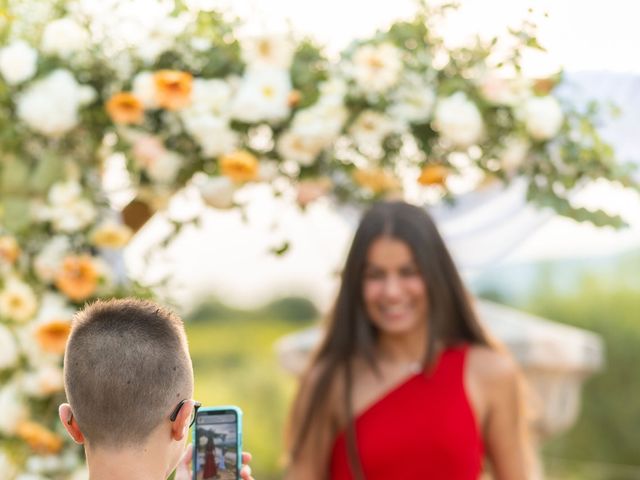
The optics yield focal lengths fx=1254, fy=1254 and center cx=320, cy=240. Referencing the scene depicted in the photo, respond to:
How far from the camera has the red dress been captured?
11.6 feet

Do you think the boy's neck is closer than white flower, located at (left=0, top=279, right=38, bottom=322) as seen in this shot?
Yes

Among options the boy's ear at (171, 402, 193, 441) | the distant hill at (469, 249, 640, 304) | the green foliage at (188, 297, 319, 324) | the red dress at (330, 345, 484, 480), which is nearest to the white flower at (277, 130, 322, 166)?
the red dress at (330, 345, 484, 480)

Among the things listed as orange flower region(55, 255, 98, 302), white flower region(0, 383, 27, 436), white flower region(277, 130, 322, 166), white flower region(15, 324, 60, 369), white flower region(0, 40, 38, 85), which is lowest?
white flower region(0, 383, 27, 436)

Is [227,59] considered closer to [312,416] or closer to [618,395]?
[312,416]

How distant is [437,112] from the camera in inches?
135

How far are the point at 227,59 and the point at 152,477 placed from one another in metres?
1.86

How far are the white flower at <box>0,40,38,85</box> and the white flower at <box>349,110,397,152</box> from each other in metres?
0.90

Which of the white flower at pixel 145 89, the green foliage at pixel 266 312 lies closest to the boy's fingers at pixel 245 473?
the white flower at pixel 145 89

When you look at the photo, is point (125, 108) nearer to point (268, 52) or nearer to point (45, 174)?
point (45, 174)

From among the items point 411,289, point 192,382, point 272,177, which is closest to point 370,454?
point 411,289

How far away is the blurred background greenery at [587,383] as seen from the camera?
47.9 feet

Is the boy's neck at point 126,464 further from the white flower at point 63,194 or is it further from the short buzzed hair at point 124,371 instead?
the white flower at point 63,194

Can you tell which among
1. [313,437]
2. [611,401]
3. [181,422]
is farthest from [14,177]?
Answer: [611,401]

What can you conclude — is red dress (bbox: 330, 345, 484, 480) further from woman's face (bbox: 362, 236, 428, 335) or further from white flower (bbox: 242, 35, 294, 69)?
white flower (bbox: 242, 35, 294, 69)
